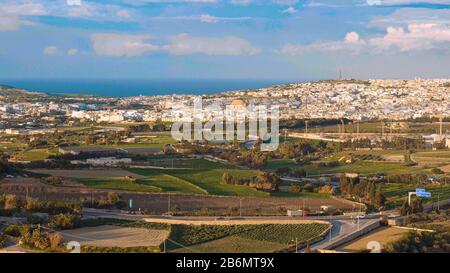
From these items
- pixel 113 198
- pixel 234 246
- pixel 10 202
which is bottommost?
pixel 234 246

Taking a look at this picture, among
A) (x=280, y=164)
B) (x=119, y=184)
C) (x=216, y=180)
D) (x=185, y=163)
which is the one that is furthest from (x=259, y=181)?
(x=280, y=164)

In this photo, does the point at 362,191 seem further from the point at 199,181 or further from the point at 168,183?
the point at 168,183

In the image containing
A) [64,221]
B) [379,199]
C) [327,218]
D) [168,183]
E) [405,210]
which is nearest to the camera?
[64,221]

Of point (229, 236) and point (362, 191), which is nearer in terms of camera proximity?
point (229, 236)

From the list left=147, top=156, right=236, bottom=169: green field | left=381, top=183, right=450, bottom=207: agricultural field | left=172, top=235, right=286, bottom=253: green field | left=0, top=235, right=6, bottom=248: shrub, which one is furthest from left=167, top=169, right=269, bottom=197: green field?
left=0, top=235, right=6, bottom=248: shrub

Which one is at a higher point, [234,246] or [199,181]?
[199,181]
